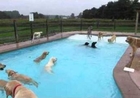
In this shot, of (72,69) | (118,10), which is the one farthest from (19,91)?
(118,10)

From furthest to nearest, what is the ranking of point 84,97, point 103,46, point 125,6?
1. point 125,6
2. point 103,46
3. point 84,97

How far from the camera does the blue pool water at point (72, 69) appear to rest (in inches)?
235

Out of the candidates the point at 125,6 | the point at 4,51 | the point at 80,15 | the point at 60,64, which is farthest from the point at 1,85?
the point at 80,15

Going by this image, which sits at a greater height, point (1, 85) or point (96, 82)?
point (1, 85)

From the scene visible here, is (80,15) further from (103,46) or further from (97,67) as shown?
(97,67)

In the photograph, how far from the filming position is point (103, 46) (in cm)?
1309

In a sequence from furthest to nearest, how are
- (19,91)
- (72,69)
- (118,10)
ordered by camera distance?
(118,10)
(72,69)
(19,91)

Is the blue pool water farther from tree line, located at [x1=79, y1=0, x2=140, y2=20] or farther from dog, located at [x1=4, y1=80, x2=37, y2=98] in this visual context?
tree line, located at [x1=79, y1=0, x2=140, y2=20]

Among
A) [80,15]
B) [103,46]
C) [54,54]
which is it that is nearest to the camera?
[54,54]

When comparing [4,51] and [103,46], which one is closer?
[4,51]

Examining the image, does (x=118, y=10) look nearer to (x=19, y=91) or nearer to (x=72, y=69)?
(x=72, y=69)

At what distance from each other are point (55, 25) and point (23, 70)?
11498 millimetres

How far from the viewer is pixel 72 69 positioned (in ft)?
27.5

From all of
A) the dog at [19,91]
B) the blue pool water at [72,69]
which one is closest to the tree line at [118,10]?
the blue pool water at [72,69]
